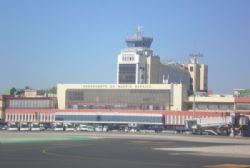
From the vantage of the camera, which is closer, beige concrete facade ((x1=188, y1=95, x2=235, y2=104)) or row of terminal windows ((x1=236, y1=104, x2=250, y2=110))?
row of terminal windows ((x1=236, y1=104, x2=250, y2=110))

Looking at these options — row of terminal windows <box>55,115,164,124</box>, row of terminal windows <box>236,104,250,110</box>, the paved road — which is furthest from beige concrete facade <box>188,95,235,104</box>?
the paved road

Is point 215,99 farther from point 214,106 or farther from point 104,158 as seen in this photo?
point 104,158

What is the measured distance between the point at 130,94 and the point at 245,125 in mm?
79816

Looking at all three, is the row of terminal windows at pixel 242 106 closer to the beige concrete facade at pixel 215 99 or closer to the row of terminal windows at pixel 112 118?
the beige concrete facade at pixel 215 99

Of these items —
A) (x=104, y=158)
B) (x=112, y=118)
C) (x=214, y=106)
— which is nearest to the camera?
(x=104, y=158)

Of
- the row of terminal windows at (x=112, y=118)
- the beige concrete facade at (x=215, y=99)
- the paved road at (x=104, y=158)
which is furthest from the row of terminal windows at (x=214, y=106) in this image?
the paved road at (x=104, y=158)

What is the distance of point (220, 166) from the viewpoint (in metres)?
36.0

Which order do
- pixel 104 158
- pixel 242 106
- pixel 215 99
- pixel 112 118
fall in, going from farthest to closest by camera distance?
pixel 112 118, pixel 215 99, pixel 242 106, pixel 104 158

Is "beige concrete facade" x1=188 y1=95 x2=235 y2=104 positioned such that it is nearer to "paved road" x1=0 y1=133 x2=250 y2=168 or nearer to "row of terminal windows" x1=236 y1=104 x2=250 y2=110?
"row of terminal windows" x1=236 y1=104 x2=250 y2=110

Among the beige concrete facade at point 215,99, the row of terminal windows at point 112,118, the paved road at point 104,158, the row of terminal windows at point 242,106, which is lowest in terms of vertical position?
the paved road at point 104,158

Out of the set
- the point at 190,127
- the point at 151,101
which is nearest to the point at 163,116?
the point at 151,101

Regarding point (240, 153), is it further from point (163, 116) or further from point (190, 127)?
point (163, 116)

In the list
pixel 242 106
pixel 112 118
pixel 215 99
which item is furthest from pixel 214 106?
pixel 112 118

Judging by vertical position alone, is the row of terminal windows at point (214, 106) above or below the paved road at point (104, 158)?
above
